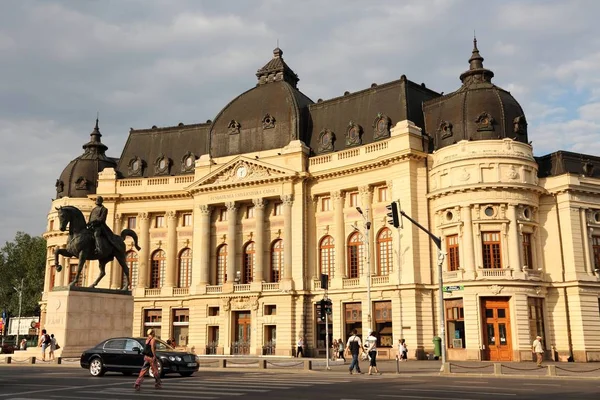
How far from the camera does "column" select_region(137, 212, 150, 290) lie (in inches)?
2591

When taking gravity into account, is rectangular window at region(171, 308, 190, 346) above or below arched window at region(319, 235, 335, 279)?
below

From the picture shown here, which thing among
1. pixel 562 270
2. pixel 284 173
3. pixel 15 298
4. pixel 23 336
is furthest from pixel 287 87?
pixel 15 298

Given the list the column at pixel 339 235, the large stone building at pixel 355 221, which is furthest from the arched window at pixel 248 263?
the column at pixel 339 235

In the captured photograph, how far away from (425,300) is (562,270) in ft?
34.5

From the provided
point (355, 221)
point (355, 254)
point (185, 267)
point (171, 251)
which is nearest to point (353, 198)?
point (355, 221)

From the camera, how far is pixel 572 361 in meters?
47.7

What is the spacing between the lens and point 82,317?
3734 centimetres

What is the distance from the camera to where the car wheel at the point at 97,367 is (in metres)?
27.2

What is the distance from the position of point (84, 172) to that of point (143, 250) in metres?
13.4

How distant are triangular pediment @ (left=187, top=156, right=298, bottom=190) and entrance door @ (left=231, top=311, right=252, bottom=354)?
12.3 meters

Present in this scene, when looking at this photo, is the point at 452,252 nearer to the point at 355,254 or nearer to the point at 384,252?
the point at 384,252

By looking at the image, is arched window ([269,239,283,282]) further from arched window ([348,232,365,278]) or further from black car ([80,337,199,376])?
black car ([80,337,199,376])

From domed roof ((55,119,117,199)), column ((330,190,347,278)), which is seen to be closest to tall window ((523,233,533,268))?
column ((330,190,347,278))

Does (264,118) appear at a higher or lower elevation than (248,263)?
higher
